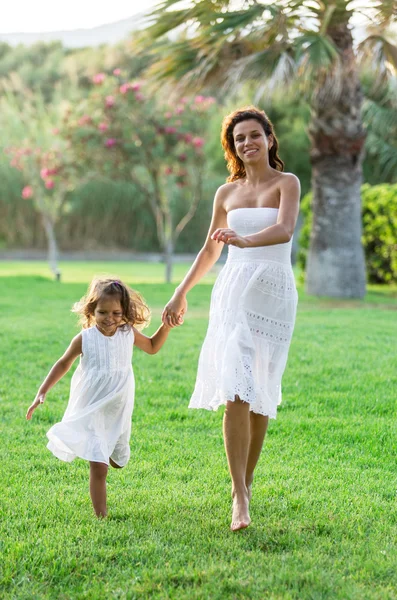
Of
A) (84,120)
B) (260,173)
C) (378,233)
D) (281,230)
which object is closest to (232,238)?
(281,230)

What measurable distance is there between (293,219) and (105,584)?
157cm

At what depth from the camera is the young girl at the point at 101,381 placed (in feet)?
10.5

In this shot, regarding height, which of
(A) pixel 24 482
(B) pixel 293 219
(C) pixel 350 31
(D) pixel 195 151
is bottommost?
(A) pixel 24 482

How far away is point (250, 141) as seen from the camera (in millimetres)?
3395

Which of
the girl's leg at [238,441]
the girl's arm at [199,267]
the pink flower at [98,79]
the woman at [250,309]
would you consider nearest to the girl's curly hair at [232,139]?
the woman at [250,309]

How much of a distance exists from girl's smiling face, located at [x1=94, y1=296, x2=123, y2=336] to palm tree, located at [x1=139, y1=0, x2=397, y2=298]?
722 centimetres

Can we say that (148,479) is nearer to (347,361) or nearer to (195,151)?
(347,361)

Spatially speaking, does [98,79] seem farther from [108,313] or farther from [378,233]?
[108,313]

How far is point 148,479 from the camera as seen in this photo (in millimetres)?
3729

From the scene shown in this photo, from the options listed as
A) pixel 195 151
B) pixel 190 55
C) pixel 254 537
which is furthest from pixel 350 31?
pixel 254 537

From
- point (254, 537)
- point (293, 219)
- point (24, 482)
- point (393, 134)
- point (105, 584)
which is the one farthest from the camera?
point (393, 134)

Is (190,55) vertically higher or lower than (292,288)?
higher

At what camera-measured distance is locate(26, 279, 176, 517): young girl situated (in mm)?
3211

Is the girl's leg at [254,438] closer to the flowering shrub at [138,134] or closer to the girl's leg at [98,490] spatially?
the girl's leg at [98,490]
